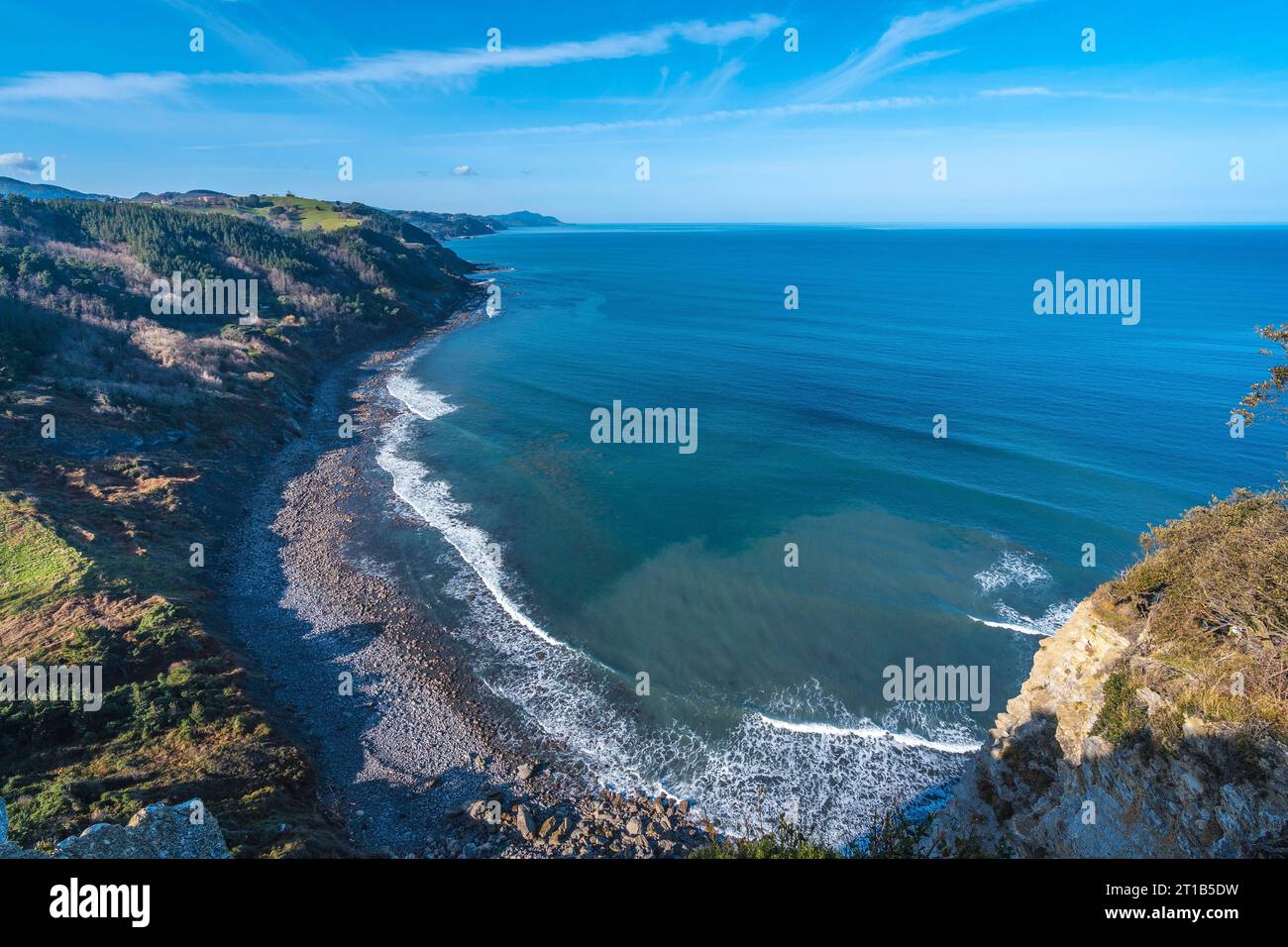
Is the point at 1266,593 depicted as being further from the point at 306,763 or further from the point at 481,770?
the point at 306,763

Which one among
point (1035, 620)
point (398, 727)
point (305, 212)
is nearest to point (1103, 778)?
point (1035, 620)

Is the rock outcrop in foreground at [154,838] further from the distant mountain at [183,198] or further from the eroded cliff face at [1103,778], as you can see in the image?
the distant mountain at [183,198]

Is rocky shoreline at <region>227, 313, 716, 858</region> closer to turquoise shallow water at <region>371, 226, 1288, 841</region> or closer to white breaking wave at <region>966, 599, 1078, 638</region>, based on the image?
turquoise shallow water at <region>371, 226, 1288, 841</region>

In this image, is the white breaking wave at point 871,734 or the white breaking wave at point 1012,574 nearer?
the white breaking wave at point 871,734

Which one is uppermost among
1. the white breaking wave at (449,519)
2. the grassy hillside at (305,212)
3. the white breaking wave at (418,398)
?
the grassy hillside at (305,212)
